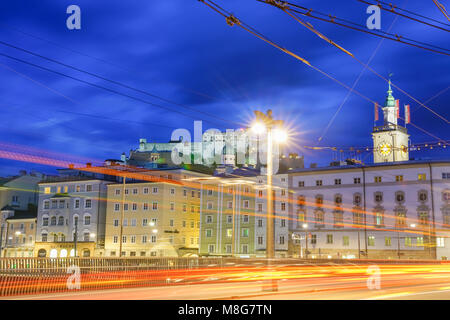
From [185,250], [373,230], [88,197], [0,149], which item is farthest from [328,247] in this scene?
[0,149]

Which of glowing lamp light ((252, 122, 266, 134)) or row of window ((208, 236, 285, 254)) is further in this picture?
row of window ((208, 236, 285, 254))

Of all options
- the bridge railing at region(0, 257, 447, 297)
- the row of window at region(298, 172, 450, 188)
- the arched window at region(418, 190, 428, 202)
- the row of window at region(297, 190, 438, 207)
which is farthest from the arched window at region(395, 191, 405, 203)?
the bridge railing at region(0, 257, 447, 297)

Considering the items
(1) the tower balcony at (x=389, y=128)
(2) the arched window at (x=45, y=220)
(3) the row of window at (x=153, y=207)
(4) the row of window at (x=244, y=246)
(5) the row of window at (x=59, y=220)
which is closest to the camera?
(4) the row of window at (x=244, y=246)

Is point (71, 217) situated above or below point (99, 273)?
above

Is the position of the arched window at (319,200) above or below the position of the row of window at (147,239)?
above

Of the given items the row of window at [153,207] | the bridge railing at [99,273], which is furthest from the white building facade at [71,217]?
the bridge railing at [99,273]

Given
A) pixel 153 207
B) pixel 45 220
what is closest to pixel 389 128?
pixel 153 207

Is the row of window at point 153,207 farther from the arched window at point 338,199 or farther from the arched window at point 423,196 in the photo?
the arched window at point 423,196

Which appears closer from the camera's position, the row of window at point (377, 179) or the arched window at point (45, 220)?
the row of window at point (377, 179)

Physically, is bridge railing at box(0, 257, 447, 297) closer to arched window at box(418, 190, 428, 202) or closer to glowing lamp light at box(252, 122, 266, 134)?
glowing lamp light at box(252, 122, 266, 134)

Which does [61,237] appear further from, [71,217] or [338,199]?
[338,199]

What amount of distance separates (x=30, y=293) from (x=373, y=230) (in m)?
64.5

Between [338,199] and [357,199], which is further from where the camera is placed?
[338,199]
